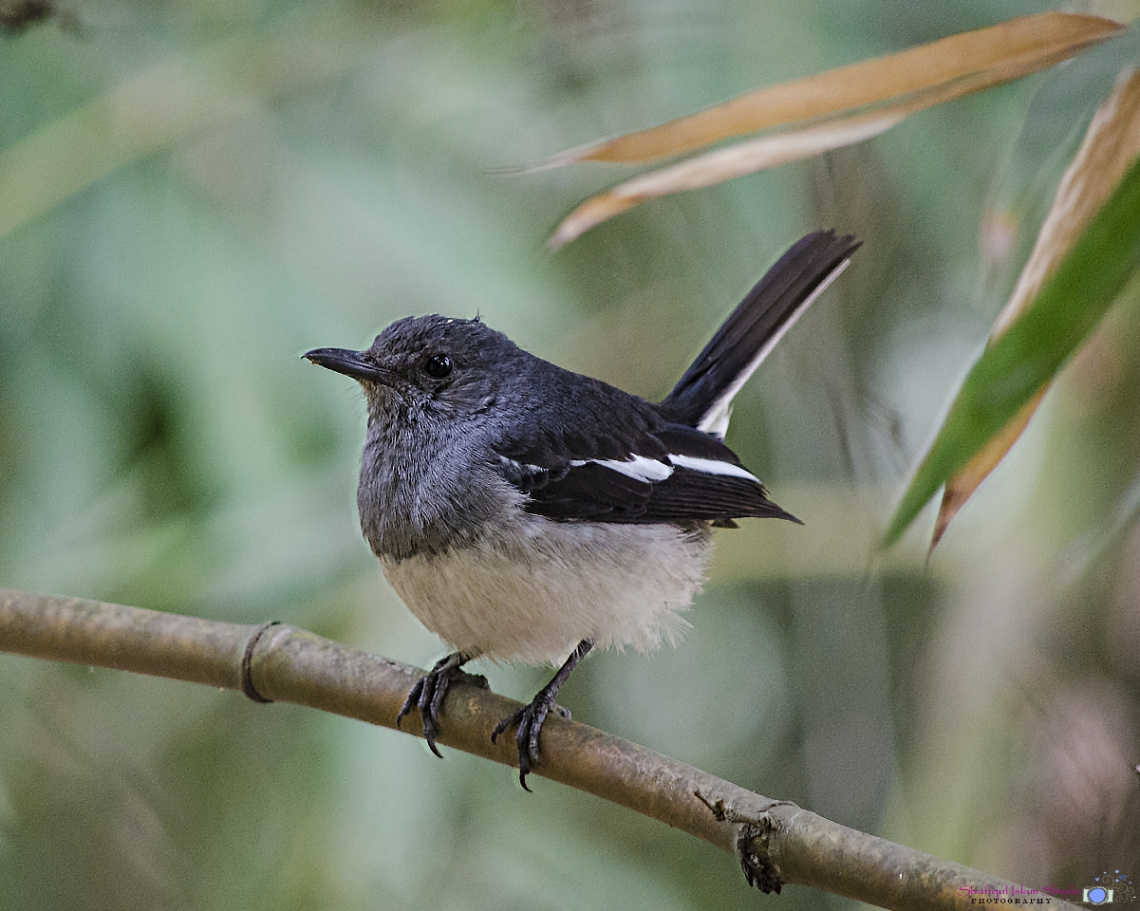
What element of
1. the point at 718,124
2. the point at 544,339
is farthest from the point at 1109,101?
the point at 544,339

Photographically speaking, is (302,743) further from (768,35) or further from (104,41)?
(768,35)

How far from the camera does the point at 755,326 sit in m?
1.37

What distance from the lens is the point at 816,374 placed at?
1.69m

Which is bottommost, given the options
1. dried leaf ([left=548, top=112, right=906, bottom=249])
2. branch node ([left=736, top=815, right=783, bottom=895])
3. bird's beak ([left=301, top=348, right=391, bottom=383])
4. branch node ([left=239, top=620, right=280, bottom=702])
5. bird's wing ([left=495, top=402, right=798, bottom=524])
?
branch node ([left=736, top=815, right=783, bottom=895])

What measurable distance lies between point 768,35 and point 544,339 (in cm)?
59

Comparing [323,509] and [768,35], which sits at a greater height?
[768,35]

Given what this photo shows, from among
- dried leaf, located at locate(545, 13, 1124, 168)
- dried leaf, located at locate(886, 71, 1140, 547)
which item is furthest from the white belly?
dried leaf, located at locate(545, 13, 1124, 168)

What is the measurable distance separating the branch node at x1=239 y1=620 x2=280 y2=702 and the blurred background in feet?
1.40

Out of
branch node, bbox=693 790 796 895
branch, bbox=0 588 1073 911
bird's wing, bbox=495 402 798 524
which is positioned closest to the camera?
branch node, bbox=693 790 796 895

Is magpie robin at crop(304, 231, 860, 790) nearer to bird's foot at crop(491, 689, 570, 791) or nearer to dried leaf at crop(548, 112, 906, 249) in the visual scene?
bird's foot at crop(491, 689, 570, 791)

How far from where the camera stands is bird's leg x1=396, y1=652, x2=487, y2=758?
1.11 meters

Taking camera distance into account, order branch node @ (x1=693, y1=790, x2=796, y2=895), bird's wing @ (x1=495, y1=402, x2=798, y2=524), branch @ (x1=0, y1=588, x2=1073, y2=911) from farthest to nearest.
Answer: bird's wing @ (x1=495, y1=402, x2=798, y2=524) < branch @ (x1=0, y1=588, x2=1073, y2=911) < branch node @ (x1=693, y1=790, x2=796, y2=895)

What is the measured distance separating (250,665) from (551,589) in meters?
0.31

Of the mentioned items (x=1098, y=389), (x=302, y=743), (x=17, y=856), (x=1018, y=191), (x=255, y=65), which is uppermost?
(x=255, y=65)
